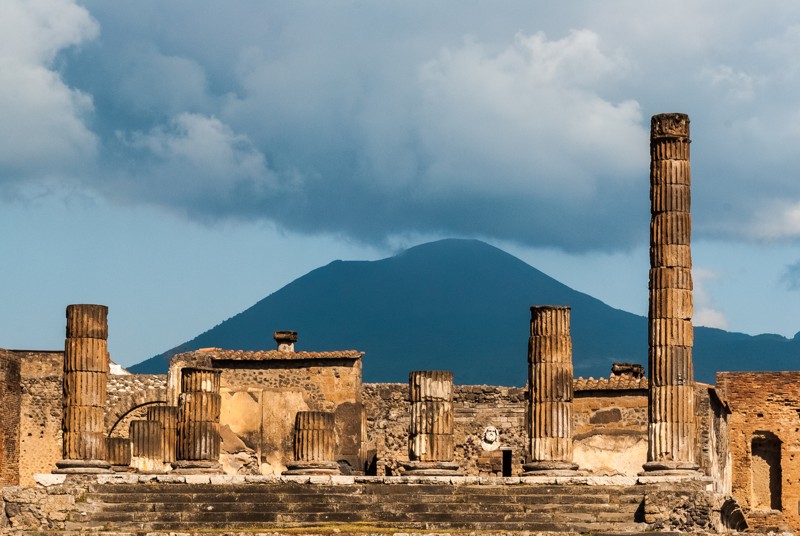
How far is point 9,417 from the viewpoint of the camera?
4966 centimetres

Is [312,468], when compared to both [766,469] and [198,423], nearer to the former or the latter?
[198,423]

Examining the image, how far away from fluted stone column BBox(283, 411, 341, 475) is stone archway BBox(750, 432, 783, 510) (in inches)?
720

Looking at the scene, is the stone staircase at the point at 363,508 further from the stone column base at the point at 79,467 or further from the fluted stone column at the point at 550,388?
the fluted stone column at the point at 550,388

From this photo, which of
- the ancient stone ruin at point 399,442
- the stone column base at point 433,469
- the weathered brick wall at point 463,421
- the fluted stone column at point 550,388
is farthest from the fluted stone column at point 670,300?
the weathered brick wall at point 463,421

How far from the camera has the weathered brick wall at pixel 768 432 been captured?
52.7m

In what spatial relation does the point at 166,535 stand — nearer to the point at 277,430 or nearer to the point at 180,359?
the point at 277,430

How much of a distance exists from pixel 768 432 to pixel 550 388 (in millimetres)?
17394

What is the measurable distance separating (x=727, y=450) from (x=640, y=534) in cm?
1972

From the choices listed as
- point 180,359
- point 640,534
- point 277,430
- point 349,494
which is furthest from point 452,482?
point 180,359

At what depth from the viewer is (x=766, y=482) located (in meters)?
53.2

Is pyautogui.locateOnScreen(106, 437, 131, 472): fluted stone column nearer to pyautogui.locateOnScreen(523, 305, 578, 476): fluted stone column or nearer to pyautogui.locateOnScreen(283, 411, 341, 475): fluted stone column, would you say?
pyautogui.locateOnScreen(283, 411, 341, 475): fluted stone column

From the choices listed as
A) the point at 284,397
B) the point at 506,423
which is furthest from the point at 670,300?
the point at 284,397

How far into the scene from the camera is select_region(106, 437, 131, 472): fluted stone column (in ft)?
129

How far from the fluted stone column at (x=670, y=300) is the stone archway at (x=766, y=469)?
1833 centimetres
